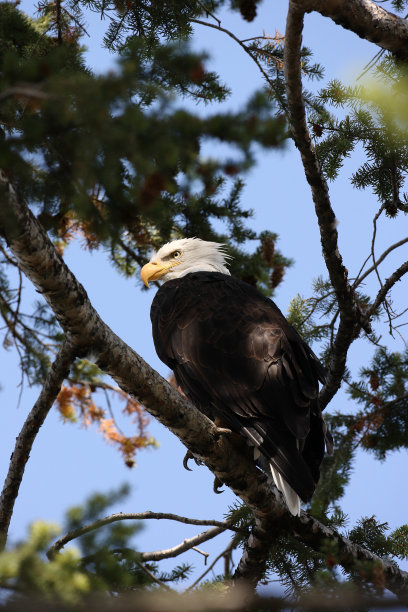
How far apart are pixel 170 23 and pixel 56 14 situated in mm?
791

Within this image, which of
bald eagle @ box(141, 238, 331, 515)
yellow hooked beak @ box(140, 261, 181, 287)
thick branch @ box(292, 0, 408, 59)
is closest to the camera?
thick branch @ box(292, 0, 408, 59)

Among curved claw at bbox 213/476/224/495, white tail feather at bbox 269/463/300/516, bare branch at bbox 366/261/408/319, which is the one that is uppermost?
bare branch at bbox 366/261/408/319

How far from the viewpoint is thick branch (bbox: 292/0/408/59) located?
3.24 metres

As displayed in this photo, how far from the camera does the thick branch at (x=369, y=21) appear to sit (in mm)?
3238

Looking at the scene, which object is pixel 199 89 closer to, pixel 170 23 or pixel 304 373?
pixel 170 23

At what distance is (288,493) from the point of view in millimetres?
3357

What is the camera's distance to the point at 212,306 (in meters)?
3.93

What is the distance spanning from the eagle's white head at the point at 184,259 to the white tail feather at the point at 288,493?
178 centimetres

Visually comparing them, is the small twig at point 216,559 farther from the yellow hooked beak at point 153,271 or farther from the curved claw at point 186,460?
the yellow hooked beak at point 153,271

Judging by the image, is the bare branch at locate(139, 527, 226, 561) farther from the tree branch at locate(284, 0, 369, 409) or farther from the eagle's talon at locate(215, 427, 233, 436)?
the tree branch at locate(284, 0, 369, 409)

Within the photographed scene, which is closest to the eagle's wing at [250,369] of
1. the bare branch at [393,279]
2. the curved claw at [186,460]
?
the curved claw at [186,460]

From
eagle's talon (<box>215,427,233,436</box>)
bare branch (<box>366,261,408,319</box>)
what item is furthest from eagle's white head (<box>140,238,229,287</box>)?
eagle's talon (<box>215,427,233,436</box>)

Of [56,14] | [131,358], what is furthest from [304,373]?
[56,14]

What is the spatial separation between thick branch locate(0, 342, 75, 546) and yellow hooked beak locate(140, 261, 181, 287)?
6.56 feet
